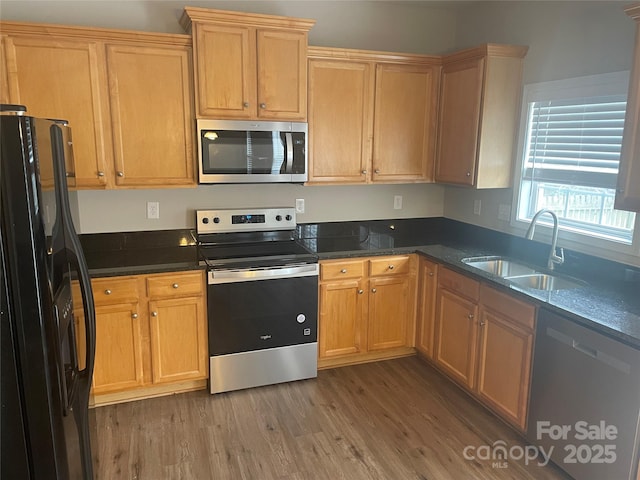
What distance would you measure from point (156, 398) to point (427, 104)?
9.08ft

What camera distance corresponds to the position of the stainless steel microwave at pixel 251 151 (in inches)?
120

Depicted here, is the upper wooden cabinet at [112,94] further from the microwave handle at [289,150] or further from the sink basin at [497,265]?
the sink basin at [497,265]

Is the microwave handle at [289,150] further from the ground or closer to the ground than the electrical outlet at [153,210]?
further from the ground

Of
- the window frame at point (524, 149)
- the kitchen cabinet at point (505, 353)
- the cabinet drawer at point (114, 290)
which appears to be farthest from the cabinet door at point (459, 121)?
the cabinet drawer at point (114, 290)

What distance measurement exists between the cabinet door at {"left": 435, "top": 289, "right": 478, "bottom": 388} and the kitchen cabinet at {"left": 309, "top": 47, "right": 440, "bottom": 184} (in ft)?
3.33

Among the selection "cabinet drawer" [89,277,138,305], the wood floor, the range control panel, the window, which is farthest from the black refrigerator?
the window

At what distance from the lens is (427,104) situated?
11.8 ft

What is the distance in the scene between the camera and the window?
267 centimetres

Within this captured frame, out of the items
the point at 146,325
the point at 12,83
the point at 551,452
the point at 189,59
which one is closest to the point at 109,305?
the point at 146,325

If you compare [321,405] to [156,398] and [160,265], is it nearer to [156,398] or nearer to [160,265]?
[156,398]

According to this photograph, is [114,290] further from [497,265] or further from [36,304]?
[497,265]

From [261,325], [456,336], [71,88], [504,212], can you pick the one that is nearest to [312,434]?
[261,325]

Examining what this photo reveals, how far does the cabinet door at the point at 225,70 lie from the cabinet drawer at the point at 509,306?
1.83m

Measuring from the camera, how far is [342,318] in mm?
3410
